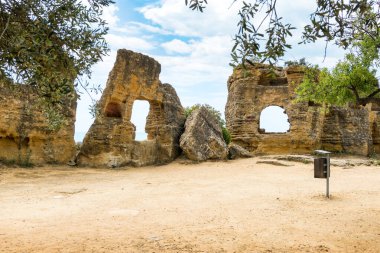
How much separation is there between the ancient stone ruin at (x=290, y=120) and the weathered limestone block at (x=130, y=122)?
17.5 ft

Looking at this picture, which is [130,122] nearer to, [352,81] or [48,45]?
[352,81]

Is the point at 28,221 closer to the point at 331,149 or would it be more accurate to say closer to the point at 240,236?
the point at 240,236

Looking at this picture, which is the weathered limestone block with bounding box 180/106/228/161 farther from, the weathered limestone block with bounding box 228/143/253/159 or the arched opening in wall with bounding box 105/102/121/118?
the arched opening in wall with bounding box 105/102/121/118

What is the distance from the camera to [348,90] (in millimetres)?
11320

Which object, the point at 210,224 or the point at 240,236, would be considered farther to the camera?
the point at 210,224

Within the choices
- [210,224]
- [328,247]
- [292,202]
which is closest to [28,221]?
[210,224]

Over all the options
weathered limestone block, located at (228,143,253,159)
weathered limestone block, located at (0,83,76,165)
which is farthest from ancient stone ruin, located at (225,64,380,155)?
weathered limestone block, located at (0,83,76,165)

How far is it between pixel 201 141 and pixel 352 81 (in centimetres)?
964

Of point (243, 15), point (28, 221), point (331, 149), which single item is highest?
point (243, 15)

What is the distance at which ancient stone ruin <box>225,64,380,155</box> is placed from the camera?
73.8ft

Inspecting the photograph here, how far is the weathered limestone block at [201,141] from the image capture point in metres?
18.5

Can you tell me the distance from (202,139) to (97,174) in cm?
681

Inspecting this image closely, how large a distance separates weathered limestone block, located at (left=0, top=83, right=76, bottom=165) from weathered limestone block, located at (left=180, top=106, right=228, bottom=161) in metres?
6.17

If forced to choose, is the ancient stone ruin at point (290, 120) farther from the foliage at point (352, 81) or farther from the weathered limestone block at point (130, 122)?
the foliage at point (352, 81)
